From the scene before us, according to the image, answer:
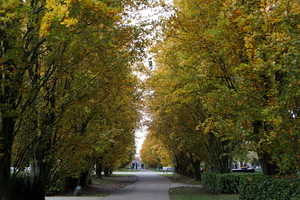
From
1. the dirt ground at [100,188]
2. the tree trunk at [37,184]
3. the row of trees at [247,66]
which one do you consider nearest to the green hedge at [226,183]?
the row of trees at [247,66]

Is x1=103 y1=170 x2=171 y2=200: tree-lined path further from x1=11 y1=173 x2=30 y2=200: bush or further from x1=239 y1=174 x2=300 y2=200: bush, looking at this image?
x1=239 y1=174 x2=300 y2=200: bush

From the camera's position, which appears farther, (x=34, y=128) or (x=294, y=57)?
(x=34, y=128)

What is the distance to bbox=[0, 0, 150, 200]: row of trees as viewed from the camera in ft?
19.7

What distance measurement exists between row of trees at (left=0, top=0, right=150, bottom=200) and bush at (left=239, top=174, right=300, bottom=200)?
5.45 m

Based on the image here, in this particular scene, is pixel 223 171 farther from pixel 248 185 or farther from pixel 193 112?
pixel 248 185

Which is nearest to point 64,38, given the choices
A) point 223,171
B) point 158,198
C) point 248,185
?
point 248,185

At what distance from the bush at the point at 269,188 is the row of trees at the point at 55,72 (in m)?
5.45

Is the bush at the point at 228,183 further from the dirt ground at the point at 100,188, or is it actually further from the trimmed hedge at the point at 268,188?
the dirt ground at the point at 100,188

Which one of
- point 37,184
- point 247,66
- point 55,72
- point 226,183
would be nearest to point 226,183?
point 226,183

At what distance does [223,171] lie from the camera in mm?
19203

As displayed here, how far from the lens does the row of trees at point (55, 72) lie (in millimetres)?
5992

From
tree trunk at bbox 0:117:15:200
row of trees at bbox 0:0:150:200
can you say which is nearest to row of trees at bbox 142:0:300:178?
row of trees at bbox 0:0:150:200

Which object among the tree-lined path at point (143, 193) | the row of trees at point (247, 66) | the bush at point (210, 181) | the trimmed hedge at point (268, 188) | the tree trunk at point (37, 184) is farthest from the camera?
the bush at point (210, 181)

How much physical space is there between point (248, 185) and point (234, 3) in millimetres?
6559
